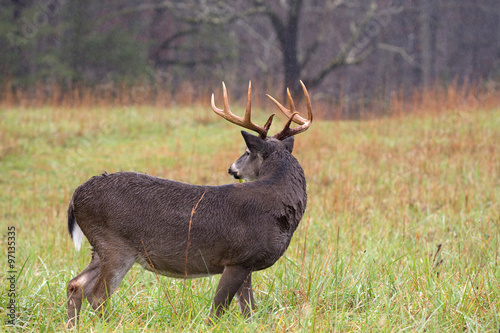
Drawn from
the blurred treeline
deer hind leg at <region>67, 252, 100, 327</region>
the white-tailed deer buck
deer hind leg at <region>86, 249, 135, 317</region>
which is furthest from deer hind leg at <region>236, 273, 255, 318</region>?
the blurred treeline

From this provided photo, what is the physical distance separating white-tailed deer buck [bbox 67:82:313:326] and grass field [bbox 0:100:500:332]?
17 cm

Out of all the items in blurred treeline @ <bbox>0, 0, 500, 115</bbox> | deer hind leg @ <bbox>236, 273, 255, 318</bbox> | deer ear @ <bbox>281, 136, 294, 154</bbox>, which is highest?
blurred treeline @ <bbox>0, 0, 500, 115</bbox>

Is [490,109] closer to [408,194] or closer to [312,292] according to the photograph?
[408,194]

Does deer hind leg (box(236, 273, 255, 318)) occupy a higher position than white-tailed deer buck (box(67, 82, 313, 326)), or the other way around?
white-tailed deer buck (box(67, 82, 313, 326))

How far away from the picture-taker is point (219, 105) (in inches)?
491

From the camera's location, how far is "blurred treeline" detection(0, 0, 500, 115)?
1527 centimetres

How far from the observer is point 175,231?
290 centimetres

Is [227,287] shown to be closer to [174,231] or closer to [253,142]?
[174,231]

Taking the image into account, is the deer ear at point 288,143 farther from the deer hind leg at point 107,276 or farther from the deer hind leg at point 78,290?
the deer hind leg at point 78,290

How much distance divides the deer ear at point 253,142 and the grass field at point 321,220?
0.74 m

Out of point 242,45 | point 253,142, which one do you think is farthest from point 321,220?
point 242,45

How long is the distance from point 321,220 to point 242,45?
15750 millimetres

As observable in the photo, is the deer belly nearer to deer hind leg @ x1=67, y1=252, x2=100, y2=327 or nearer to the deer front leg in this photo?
the deer front leg

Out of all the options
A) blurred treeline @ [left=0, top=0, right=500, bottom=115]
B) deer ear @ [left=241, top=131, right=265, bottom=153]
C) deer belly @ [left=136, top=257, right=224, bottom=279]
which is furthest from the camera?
blurred treeline @ [left=0, top=0, right=500, bottom=115]
